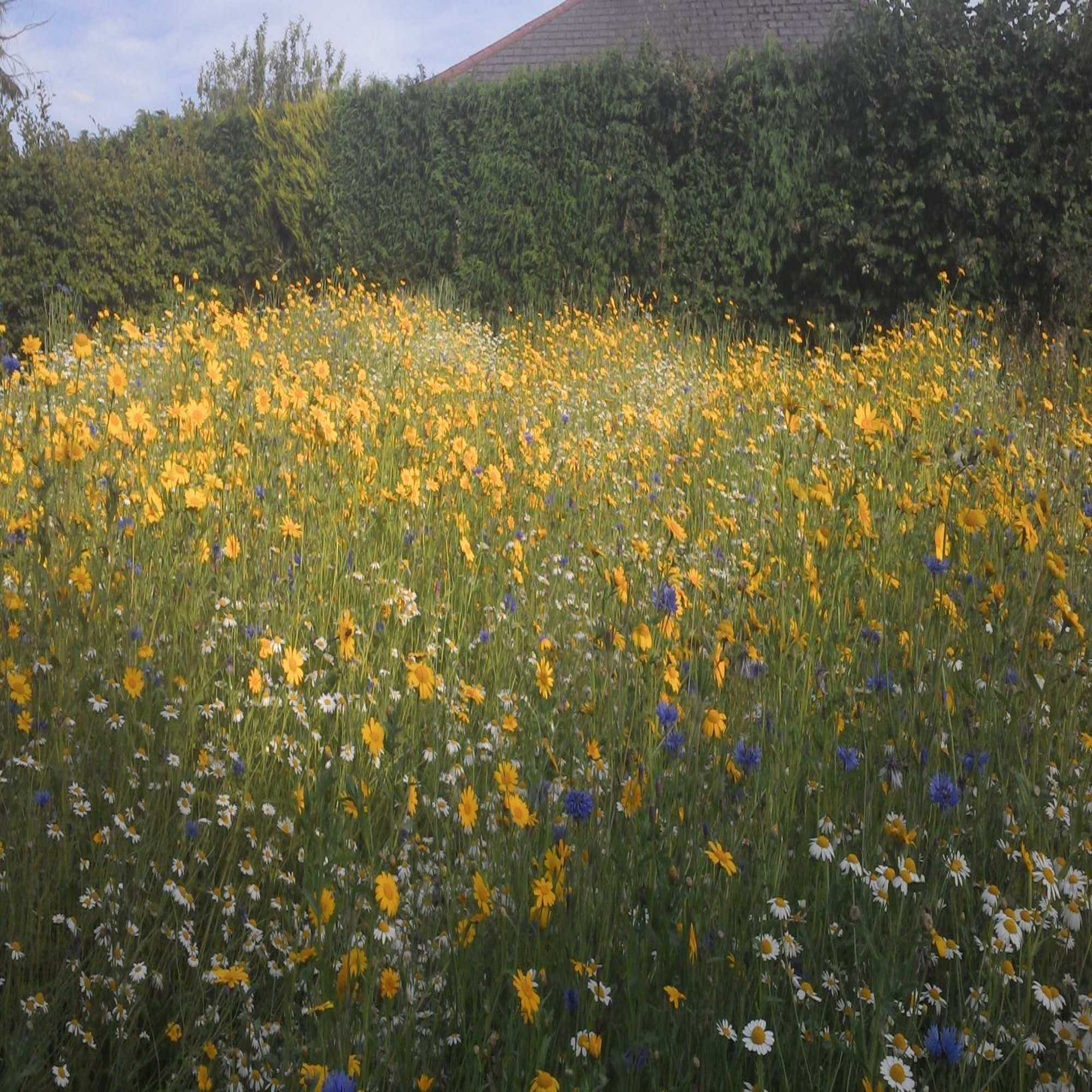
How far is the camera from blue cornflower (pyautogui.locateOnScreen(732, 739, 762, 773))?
1896mm

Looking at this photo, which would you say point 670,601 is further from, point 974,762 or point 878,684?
point 974,762

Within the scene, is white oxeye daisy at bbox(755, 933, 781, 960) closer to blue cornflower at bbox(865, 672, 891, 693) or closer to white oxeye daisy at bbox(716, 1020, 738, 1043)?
white oxeye daisy at bbox(716, 1020, 738, 1043)

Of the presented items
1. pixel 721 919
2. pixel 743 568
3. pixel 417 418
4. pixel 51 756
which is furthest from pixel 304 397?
pixel 721 919

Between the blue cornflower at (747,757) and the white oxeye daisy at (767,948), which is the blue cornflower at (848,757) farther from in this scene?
the white oxeye daisy at (767,948)

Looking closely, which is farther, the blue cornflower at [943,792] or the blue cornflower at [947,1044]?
the blue cornflower at [943,792]

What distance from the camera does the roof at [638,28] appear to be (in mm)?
19016

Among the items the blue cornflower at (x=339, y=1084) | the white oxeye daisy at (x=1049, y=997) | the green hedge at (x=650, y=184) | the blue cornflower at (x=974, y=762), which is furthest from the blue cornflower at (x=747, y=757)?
the green hedge at (x=650, y=184)

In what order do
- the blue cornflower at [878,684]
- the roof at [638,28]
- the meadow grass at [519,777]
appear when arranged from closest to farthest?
1. the meadow grass at [519,777]
2. the blue cornflower at [878,684]
3. the roof at [638,28]

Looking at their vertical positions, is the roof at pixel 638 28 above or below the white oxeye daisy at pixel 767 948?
above

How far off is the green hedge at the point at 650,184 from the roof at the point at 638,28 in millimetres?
9174

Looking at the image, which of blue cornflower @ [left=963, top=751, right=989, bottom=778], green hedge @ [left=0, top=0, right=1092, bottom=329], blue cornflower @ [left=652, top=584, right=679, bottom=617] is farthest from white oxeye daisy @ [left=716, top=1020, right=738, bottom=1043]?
green hedge @ [left=0, top=0, right=1092, bottom=329]

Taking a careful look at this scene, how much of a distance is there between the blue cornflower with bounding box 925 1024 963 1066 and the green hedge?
8.33 metres

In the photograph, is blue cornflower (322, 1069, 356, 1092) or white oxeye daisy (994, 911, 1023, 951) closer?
blue cornflower (322, 1069, 356, 1092)

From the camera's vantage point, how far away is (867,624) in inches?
119
